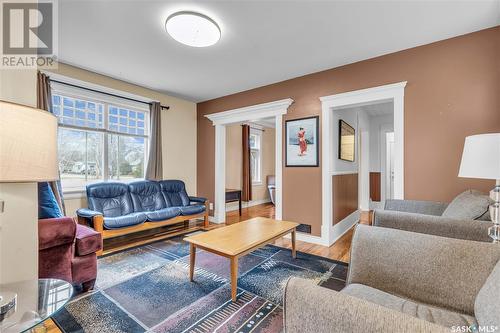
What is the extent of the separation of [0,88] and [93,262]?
157cm

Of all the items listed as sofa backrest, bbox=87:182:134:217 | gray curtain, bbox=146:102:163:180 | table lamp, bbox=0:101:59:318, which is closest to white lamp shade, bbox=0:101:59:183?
table lamp, bbox=0:101:59:318

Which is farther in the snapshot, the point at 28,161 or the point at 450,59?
the point at 450,59

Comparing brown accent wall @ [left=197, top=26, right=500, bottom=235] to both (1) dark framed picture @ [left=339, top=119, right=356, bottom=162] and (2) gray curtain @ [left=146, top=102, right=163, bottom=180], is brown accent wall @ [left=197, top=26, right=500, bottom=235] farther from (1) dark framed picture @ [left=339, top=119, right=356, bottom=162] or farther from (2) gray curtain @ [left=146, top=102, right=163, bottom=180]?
(2) gray curtain @ [left=146, top=102, right=163, bottom=180]

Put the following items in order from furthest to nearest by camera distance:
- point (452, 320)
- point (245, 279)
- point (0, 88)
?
1. point (245, 279)
2. point (0, 88)
3. point (452, 320)

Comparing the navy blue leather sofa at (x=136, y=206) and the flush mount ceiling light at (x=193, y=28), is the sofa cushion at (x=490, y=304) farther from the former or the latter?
the navy blue leather sofa at (x=136, y=206)

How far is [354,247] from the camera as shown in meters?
1.47

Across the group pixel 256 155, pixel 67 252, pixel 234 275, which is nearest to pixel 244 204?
pixel 256 155

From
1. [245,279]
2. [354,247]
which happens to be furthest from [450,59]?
[245,279]

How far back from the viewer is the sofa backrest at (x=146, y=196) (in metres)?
3.78

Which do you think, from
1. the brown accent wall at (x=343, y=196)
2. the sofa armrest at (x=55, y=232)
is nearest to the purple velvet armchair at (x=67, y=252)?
the sofa armrest at (x=55, y=232)

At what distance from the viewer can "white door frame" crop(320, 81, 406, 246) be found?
110 inches

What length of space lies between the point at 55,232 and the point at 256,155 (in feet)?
17.7

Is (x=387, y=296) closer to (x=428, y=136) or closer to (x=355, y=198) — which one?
(x=428, y=136)

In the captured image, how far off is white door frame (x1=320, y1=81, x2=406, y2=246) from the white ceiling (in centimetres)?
46
